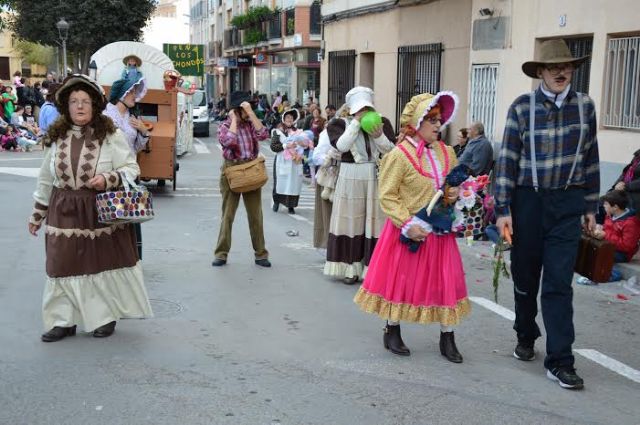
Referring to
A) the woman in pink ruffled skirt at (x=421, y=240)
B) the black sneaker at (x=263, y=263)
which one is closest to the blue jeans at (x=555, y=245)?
the woman in pink ruffled skirt at (x=421, y=240)

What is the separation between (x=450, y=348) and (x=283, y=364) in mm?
1155

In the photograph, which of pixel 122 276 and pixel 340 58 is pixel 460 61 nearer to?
pixel 340 58

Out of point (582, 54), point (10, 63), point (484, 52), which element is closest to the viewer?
point (582, 54)

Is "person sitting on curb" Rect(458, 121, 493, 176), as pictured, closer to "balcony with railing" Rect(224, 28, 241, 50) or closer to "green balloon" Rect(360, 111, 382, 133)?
"green balloon" Rect(360, 111, 382, 133)

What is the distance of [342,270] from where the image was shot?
26.6ft

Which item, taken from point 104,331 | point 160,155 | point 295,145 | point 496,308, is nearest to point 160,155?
point 160,155

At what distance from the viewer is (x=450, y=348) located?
5.57 m

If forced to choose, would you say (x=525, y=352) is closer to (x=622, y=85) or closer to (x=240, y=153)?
(x=240, y=153)

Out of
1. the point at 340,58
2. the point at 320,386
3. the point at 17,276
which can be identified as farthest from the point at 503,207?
the point at 340,58

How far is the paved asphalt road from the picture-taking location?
15.1ft

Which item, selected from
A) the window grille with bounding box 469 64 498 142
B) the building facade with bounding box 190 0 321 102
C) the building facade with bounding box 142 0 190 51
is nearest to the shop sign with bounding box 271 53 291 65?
the building facade with bounding box 190 0 321 102

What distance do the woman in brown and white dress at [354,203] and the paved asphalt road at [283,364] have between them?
0.93 ft

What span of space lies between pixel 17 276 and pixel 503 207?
504cm

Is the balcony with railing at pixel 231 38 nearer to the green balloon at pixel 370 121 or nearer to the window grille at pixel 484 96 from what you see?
the window grille at pixel 484 96
